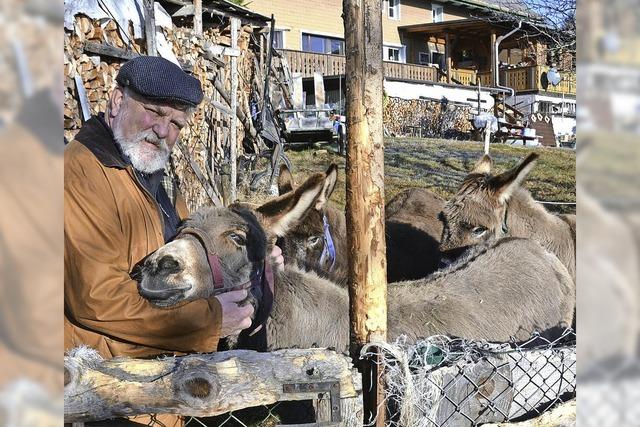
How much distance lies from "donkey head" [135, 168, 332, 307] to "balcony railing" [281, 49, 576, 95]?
22.3 meters

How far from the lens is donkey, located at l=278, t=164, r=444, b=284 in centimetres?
592

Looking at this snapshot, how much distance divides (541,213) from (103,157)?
445 centimetres

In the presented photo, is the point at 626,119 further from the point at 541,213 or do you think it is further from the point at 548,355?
the point at 541,213

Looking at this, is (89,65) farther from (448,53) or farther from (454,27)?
(448,53)

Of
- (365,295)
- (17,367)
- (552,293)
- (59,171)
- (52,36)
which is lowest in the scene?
(552,293)

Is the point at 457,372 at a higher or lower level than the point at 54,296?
lower

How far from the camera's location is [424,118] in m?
26.1

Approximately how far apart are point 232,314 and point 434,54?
112ft

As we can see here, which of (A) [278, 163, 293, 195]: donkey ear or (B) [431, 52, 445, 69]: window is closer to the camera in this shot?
(A) [278, 163, 293, 195]: donkey ear

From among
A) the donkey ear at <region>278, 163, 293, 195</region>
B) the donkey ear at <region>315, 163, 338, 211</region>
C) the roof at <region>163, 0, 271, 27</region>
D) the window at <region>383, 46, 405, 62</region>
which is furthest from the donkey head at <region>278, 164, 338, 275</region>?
the window at <region>383, 46, 405, 62</region>

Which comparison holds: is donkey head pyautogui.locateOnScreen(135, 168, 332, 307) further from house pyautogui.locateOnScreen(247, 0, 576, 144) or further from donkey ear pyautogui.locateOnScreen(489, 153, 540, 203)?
house pyautogui.locateOnScreen(247, 0, 576, 144)

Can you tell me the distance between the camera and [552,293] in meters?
4.82

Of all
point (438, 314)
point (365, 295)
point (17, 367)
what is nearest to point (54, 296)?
point (17, 367)

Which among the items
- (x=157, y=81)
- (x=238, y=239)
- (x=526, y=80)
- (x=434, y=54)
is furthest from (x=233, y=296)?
(x=434, y=54)
